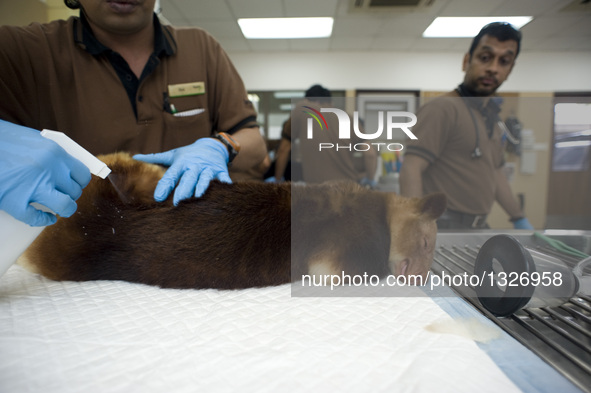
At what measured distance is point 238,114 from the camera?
46.3 inches

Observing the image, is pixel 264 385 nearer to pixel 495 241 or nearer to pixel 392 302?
pixel 392 302

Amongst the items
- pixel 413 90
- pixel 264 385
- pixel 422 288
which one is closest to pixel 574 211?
pixel 422 288

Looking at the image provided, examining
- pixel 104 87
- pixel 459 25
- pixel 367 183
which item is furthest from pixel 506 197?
pixel 459 25

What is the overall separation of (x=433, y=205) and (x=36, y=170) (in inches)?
32.0

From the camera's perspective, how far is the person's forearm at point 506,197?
69 centimetres

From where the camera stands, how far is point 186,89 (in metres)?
1.06

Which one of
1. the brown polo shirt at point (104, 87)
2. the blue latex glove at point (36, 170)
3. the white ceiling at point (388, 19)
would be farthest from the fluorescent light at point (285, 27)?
the blue latex glove at point (36, 170)

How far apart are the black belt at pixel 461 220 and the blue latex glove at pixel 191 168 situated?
→ 1.96ft

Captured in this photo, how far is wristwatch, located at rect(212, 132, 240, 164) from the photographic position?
3.34ft

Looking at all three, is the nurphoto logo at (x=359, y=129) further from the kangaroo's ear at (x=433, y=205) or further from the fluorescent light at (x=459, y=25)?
the fluorescent light at (x=459, y=25)

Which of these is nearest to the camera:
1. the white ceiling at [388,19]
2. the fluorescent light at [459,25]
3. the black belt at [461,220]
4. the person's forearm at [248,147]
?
the black belt at [461,220]

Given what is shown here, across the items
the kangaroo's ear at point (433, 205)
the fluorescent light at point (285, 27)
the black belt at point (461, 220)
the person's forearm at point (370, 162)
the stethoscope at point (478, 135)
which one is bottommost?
the black belt at point (461, 220)

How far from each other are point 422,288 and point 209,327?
1.48 ft

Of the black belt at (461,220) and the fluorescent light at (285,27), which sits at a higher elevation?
the fluorescent light at (285,27)
